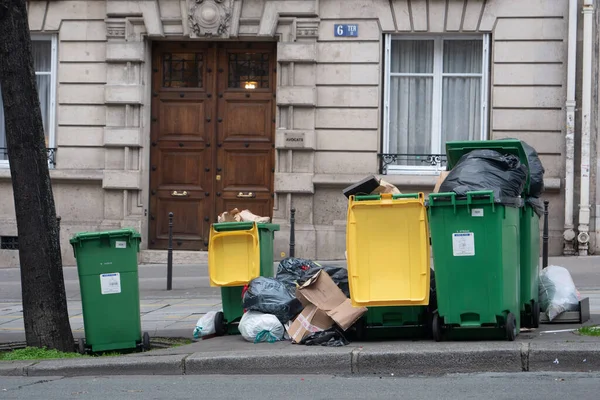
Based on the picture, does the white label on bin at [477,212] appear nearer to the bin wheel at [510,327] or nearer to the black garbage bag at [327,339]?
the bin wheel at [510,327]

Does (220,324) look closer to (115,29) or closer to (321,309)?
(321,309)

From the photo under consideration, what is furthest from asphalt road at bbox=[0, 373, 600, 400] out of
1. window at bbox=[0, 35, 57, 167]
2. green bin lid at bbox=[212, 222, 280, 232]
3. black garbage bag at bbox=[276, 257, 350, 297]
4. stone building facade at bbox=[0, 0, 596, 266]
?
window at bbox=[0, 35, 57, 167]

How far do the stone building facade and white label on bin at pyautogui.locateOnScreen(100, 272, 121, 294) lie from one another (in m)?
7.28

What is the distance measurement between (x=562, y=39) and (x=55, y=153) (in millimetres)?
8471

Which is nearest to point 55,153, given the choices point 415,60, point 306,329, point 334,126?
point 334,126

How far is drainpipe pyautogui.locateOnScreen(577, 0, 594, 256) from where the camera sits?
15672 millimetres

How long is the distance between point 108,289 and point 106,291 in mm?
26

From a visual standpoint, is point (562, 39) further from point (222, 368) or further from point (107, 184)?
point (222, 368)

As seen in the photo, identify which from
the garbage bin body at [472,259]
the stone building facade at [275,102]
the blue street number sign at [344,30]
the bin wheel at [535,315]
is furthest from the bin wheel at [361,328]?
the blue street number sign at [344,30]

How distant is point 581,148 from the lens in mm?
15781

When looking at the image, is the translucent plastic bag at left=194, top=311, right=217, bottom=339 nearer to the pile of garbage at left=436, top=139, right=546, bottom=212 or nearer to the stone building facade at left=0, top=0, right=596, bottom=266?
the pile of garbage at left=436, top=139, right=546, bottom=212

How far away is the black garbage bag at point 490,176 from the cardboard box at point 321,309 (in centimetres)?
129

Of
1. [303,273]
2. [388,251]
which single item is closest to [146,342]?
[303,273]

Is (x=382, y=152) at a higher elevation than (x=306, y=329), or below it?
higher
